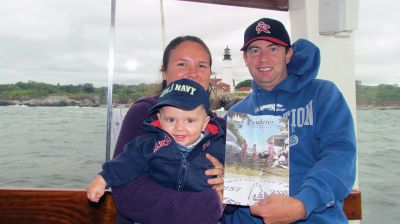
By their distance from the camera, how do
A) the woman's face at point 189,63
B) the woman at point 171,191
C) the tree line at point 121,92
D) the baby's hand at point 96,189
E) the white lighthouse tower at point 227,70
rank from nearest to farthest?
the woman at point 171,191
the baby's hand at point 96,189
the woman's face at point 189,63
the tree line at point 121,92
the white lighthouse tower at point 227,70

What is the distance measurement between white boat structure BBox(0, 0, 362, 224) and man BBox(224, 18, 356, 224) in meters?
0.42

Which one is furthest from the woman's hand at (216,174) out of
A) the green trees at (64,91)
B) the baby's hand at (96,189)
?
the green trees at (64,91)

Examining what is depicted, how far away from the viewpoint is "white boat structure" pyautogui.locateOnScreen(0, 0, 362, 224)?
1594 millimetres

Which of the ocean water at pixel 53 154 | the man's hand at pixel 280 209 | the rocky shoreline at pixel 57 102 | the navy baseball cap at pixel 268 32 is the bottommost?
the ocean water at pixel 53 154

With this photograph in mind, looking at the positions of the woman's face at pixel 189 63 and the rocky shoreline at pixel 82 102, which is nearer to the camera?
the woman's face at pixel 189 63

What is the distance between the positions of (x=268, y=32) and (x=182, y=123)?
0.67 metres

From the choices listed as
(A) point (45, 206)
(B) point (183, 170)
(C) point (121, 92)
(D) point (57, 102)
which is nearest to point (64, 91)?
(D) point (57, 102)

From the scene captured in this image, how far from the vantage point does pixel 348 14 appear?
7.09ft

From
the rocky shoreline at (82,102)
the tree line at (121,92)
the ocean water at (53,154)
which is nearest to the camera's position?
the rocky shoreline at (82,102)

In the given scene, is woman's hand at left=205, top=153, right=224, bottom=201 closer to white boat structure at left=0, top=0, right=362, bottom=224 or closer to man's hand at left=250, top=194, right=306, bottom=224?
man's hand at left=250, top=194, right=306, bottom=224

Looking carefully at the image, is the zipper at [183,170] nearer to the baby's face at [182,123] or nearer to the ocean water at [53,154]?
the baby's face at [182,123]

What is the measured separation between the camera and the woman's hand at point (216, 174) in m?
1.25

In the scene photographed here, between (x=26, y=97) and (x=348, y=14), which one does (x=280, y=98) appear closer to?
(x=348, y=14)

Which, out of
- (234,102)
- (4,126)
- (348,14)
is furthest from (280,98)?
(4,126)
